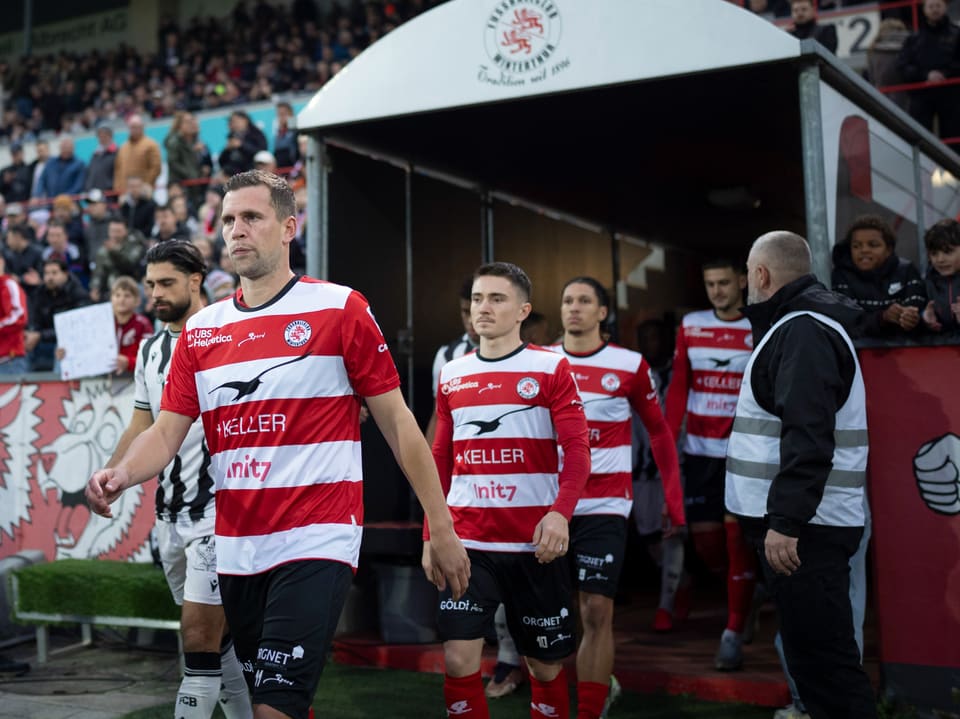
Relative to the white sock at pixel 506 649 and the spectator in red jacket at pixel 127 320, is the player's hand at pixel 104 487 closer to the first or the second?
the white sock at pixel 506 649

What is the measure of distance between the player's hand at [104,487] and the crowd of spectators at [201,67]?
1869 centimetres

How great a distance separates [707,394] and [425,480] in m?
3.77

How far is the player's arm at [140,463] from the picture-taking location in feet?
9.62

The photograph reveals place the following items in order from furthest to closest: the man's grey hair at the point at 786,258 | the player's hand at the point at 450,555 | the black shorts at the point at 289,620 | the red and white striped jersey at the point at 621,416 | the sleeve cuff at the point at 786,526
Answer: the red and white striped jersey at the point at 621,416, the man's grey hair at the point at 786,258, the sleeve cuff at the point at 786,526, the player's hand at the point at 450,555, the black shorts at the point at 289,620

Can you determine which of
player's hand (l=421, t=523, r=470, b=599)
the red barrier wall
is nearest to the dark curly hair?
the red barrier wall

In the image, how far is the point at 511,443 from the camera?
4.43 metres

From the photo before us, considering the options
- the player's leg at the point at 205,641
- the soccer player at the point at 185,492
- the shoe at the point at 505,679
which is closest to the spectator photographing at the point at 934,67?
the shoe at the point at 505,679

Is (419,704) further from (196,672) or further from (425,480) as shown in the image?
(425,480)

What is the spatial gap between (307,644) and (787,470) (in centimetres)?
180

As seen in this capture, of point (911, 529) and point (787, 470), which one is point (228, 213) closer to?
point (787, 470)

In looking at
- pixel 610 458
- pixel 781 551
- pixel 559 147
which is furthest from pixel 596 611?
pixel 559 147

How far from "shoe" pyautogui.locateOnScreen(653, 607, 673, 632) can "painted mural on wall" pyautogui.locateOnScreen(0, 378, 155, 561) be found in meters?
3.64

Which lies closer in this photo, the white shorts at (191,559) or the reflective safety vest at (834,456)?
the reflective safety vest at (834,456)

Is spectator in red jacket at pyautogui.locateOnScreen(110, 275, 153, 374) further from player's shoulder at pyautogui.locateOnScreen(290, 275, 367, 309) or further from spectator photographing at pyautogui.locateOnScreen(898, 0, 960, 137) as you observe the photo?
spectator photographing at pyautogui.locateOnScreen(898, 0, 960, 137)
